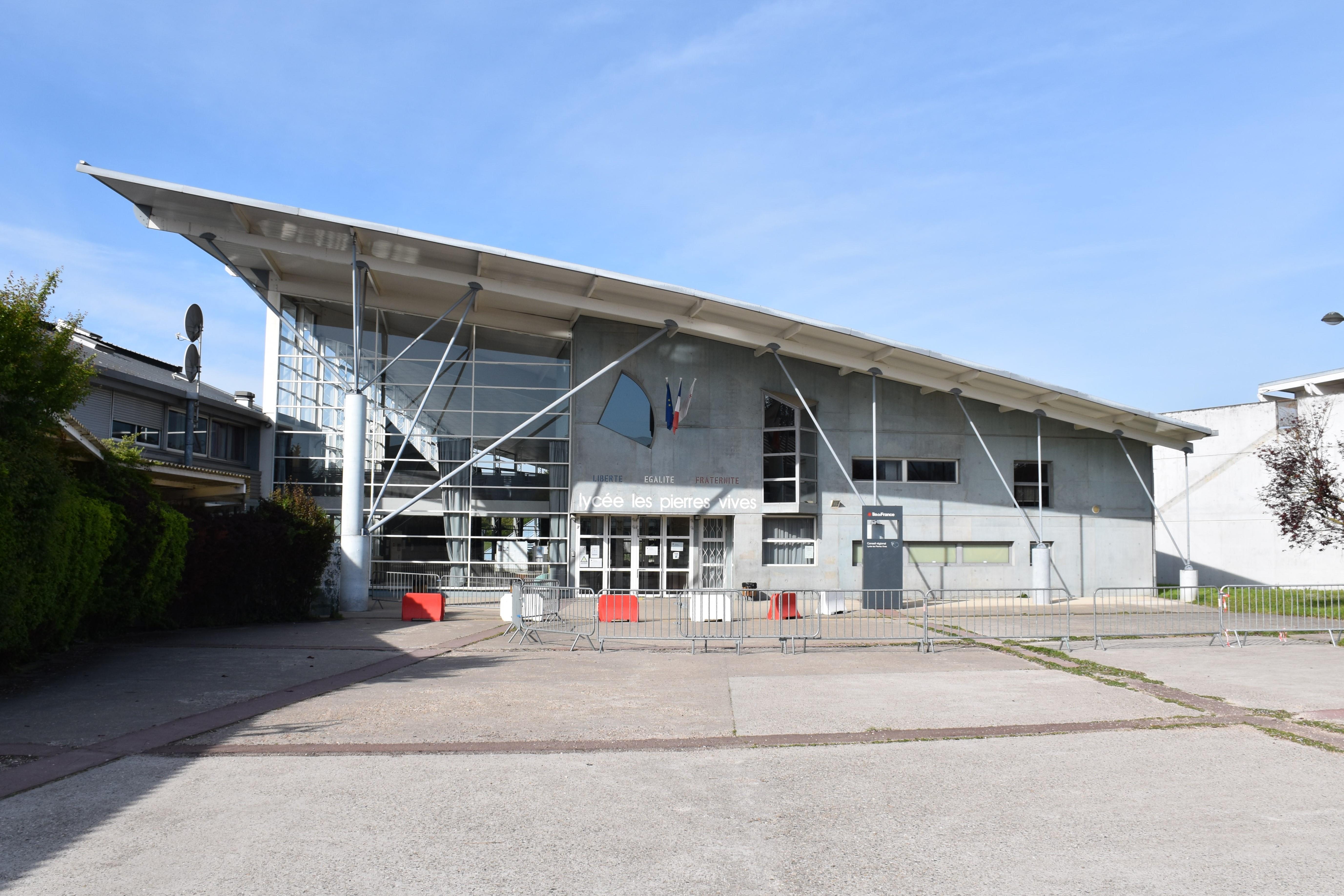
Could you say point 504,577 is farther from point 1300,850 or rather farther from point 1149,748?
point 1300,850

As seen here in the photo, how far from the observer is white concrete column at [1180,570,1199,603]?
25.8 metres

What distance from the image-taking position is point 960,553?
26.9 meters

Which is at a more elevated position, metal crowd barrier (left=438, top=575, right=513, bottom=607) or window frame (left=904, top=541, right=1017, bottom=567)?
window frame (left=904, top=541, right=1017, bottom=567)

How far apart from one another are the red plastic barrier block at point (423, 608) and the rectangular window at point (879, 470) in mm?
12469

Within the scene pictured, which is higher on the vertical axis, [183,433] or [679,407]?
[679,407]

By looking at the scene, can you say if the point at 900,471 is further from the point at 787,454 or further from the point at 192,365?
the point at 192,365

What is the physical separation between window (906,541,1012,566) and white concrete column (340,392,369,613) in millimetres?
15031

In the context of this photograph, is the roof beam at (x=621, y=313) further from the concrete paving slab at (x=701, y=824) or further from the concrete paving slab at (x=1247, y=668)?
the concrete paving slab at (x=701, y=824)

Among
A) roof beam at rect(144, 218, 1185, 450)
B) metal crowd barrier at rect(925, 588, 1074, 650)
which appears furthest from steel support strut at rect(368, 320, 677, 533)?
metal crowd barrier at rect(925, 588, 1074, 650)

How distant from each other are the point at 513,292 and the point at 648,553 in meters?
8.36

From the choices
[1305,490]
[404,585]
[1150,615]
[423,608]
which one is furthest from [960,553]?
[404,585]

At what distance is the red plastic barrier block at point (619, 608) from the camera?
1827cm

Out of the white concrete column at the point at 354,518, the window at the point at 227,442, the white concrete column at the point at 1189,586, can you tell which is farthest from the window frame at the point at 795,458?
the window at the point at 227,442

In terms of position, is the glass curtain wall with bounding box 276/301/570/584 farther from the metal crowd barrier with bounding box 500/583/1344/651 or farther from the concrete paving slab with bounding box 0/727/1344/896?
the concrete paving slab with bounding box 0/727/1344/896
